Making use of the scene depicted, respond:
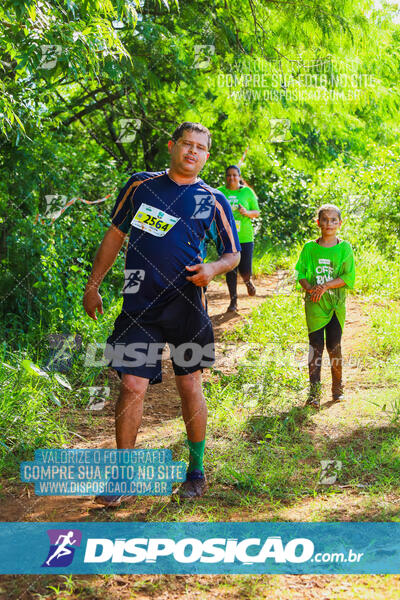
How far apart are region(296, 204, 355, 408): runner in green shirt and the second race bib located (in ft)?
6.25

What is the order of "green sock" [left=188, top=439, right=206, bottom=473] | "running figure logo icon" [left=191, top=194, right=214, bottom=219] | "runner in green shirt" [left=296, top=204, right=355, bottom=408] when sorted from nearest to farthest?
"running figure logo icon" [left=191, top=194, right=214, bottom=219] < "green sock" [left=188, top=439, right=206, bottom=473] < "runner in green shirt" [left=296, top=204, right=355, bottom=408]

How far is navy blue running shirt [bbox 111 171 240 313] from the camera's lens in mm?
3404

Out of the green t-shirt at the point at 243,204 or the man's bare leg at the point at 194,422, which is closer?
the man's bare leg at the point at 194,422

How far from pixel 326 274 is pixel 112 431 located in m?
2.00

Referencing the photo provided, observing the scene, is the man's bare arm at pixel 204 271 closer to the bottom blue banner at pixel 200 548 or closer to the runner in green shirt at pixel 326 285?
the bottom blue banner at pixel 200 548

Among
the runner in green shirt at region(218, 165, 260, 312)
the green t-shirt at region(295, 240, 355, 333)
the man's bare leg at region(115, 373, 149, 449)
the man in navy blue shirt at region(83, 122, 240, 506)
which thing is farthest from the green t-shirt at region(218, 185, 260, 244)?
the man's bare leg at region(115, 373, 149, 449)

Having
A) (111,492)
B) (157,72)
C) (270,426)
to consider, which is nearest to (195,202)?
(111,492)

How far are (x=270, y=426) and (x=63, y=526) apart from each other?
6.05 ft

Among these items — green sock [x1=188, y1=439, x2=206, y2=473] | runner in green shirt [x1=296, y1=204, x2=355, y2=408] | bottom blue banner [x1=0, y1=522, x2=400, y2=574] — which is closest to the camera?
bottom blue banner [x1=0, y1=522, x2=400, y2=574]

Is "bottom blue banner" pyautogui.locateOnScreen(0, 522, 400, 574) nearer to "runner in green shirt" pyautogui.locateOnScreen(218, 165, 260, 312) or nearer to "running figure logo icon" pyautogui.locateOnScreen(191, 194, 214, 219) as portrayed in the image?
"running figure logo icon" pyautogui.locateOnScreen(191, 194, 214, 219)

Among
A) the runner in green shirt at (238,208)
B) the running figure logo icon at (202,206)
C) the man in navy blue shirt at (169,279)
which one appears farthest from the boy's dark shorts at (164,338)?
the runner in green shirt at (238,208)

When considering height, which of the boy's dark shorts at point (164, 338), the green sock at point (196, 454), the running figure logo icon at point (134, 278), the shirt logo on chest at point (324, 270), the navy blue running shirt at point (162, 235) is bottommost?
the green sock at point (196, 454)

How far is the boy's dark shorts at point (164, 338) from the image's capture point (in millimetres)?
3406

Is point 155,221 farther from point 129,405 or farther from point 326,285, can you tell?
point 326,285
